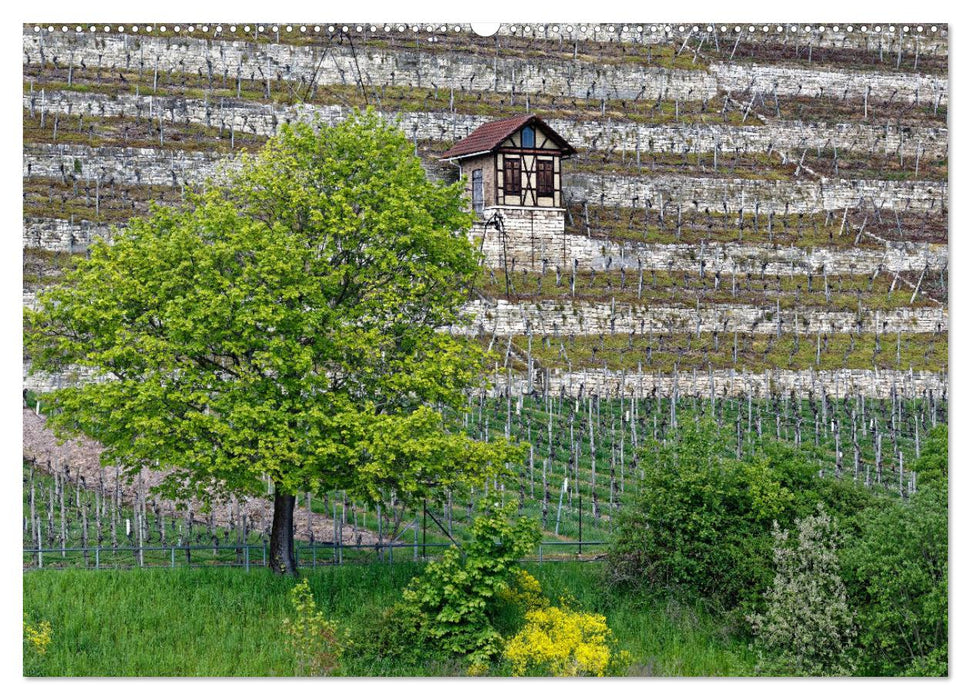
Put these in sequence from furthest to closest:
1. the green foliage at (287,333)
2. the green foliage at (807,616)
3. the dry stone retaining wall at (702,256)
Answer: the dry stone retaining wall at (702,256) < the green foliage at (287,333) < the green foliage at (807,616)

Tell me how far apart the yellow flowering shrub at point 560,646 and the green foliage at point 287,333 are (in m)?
2.46

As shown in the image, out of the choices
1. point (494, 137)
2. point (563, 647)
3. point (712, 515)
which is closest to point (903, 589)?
point (712, 515)

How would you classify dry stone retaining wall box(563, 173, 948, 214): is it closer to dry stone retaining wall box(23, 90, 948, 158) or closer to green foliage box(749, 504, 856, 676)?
dry stone retaining wall box(23, 90, 948, 158)

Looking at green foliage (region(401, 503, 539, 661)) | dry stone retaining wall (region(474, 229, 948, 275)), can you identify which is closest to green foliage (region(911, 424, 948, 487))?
green foliage (region(401, 503, 539, 661))

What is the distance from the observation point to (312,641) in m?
15.3

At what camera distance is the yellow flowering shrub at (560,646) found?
48.7ft

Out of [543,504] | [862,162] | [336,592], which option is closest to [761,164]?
[862,162]

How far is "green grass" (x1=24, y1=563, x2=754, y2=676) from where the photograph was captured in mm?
15055

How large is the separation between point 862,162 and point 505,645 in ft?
101

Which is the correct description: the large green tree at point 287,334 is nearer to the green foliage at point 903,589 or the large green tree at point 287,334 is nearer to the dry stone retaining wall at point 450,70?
the green foliage at point 903,589

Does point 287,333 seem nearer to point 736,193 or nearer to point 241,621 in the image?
point 241,621

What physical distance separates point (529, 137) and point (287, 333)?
20774mm

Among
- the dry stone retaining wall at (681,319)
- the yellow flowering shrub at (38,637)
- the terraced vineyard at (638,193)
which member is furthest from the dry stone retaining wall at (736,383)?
the yellow flowering shrub at (38,637)

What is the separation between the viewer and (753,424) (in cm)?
2689
